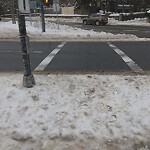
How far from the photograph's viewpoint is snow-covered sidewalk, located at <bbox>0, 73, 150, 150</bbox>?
16.2 feet

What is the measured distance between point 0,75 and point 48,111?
9.18ft

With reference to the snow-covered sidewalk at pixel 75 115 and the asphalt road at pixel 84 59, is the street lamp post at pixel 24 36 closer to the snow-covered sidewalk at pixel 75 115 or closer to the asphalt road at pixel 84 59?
the snow-covered sidewalk at pixel 75 115

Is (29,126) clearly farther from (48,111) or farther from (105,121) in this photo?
(105,121)

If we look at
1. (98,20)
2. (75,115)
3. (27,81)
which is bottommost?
(98,20)

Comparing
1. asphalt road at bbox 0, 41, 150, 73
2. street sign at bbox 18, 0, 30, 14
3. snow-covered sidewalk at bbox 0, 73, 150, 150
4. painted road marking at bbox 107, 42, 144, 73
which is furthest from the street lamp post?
painted road marking at bbox 107, 42, 144, 73

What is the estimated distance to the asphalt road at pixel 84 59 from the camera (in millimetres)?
9211

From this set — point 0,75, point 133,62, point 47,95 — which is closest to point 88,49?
point 133,62

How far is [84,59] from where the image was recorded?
10812 millimetres

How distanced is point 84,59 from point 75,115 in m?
5.36

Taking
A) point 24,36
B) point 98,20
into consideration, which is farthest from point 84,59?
point 98,20

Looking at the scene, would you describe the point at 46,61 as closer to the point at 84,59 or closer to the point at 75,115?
the point at 84,59

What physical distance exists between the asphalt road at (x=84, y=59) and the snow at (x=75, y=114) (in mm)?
1736

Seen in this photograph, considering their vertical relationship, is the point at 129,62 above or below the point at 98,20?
above

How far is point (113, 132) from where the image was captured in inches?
203
